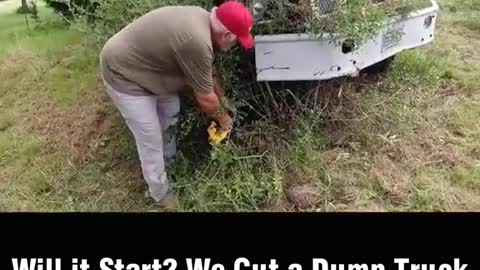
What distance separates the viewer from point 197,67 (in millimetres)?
3094

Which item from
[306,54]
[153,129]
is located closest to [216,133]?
[153,129]

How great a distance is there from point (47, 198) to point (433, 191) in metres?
2.31

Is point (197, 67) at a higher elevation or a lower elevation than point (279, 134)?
higher

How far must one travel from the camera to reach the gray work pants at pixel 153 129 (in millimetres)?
3350

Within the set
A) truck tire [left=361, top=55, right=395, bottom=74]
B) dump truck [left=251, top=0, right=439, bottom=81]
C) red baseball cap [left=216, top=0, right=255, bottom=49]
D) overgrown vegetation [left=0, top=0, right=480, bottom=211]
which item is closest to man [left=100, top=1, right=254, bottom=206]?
red baseball cap [left=216, top=0, right=255, bottom=49]

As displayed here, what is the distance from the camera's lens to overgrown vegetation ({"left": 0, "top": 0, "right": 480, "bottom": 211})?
350 cm

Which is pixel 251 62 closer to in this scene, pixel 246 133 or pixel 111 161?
pixel 246 133

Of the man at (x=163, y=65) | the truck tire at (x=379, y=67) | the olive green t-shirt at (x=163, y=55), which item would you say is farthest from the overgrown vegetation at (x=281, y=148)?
the olive green t-shirt at (x=163, y=55)

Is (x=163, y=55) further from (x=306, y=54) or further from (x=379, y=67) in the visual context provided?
(x=379, y=67)

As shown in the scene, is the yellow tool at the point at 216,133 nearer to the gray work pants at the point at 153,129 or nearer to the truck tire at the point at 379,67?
the gray work pants at the point at 153,129

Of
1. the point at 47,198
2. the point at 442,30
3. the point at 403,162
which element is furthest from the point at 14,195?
the point at 442,30

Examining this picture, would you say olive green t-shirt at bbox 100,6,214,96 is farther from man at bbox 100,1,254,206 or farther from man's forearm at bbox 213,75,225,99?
man's forearm at bbox 213,75,225,99

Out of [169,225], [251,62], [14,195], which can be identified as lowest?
[14,195]

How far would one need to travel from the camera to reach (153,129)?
135 inches
